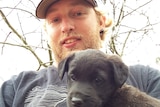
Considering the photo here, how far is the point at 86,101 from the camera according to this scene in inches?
94.2

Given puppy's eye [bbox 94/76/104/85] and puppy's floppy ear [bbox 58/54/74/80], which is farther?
puppy's floppy ear [bbox 58/54/74/80]

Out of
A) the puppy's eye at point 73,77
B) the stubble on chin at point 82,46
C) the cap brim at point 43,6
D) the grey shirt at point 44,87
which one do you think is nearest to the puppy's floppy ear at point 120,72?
the puppy's eye at point 73,77

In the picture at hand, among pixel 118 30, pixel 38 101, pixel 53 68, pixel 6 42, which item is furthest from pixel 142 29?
pixel 38 101

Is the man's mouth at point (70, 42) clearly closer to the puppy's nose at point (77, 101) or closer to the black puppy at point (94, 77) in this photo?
the black puppy at point (94, 77)

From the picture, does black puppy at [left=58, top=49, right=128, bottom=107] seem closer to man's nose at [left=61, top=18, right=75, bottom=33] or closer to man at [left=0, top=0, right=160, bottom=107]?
man at [left=0, top=0, right=160, bottom=107]

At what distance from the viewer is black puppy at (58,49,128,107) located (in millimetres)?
2436

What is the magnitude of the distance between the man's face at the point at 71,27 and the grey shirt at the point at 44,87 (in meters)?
0.27

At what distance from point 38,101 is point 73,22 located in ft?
2.90

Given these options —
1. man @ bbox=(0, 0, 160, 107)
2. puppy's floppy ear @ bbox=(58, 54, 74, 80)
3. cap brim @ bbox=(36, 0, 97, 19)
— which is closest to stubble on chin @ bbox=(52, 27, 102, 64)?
man @ bbox=(0, 0, 160, 107)

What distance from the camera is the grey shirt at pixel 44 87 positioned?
3076 mm

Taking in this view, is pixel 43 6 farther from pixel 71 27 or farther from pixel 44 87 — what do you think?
pixel 44 87

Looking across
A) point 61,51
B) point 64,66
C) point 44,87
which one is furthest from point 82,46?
point 64,66

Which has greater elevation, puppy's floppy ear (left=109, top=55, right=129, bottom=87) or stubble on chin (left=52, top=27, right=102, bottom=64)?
stubble on chin (left=52, top=27, right=102, bottom=64)

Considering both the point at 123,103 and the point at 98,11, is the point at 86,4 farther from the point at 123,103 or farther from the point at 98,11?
the point at 123,103
